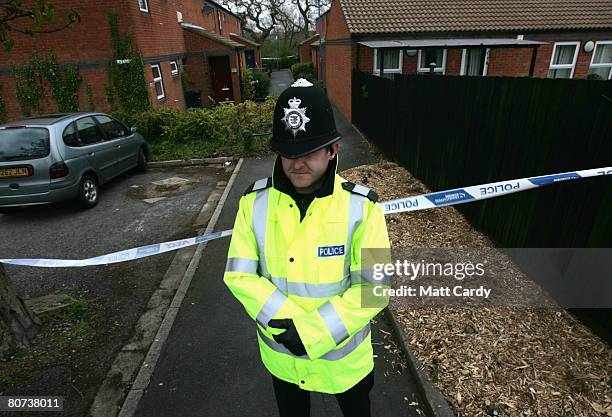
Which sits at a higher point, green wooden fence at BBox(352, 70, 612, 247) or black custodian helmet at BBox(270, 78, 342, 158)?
black custodian helmet at BBox(270, 78, 342, 158)

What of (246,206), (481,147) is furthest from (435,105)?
(246,206)

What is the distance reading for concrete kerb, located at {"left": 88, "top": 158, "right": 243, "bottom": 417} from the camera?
297 cm

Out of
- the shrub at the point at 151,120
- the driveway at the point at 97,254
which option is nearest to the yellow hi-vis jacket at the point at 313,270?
the driveway at the point at 97,254

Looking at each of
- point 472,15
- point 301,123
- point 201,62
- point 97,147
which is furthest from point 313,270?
point 201,62

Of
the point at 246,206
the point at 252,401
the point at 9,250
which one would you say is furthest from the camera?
the point at 9,250

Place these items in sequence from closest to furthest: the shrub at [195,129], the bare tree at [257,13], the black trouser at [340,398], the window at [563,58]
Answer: the black trouser at [340,398]
the shrub at [195,129]
the window at [563,58]
the bare tree at [257,13]

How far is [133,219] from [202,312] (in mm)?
3502

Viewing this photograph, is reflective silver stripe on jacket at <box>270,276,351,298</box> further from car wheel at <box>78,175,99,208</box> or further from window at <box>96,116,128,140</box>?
window at <box>96,116,128,140</box>

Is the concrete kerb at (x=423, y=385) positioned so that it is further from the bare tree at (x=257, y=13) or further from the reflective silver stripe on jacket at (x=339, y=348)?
the bare tree at (x=257, y=13)

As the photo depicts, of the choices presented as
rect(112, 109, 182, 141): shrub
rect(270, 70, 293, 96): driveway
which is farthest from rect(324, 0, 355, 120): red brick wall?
rect(112, 109, 182, 141): shrub

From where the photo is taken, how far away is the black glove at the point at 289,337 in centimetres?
162

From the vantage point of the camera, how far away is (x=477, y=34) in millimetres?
13812

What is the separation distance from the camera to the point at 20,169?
6.23 metres

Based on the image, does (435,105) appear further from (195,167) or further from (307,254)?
(195,167)
